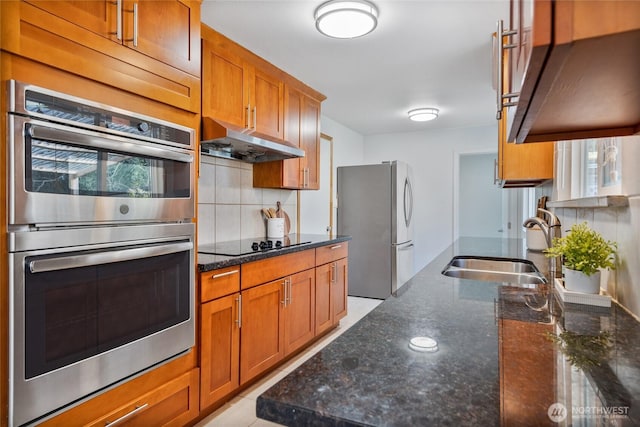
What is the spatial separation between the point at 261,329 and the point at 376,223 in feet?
8.44

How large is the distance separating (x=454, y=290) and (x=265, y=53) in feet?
7.31

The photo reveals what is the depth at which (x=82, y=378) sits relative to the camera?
129cm

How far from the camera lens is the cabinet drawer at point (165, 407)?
1435 millimetres

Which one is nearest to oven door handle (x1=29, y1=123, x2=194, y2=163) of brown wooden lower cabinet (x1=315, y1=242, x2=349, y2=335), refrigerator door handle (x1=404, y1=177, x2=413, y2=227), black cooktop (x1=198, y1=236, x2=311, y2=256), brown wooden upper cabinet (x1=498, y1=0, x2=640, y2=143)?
black cooktop (x1=198, y1=236, x2=311, y2=256)

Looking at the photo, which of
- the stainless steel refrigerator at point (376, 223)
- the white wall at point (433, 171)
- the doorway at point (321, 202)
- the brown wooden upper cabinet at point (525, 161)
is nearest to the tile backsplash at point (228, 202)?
the doorway at point (321, 202)

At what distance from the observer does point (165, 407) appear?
64.3 inches

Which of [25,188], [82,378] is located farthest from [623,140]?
[82,378]

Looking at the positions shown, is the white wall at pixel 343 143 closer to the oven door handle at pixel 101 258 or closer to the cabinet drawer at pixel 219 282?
the cabinet drawer at pixel 219 282

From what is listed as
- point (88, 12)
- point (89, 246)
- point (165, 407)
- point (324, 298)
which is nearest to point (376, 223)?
point (324, 298)

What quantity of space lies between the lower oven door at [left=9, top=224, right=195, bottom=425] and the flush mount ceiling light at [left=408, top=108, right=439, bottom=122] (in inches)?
127

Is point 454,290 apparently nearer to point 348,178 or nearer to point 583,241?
point 583,241

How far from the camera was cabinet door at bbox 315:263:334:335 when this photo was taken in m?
2.98

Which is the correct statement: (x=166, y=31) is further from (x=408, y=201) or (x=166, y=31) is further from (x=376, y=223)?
(x=408, y=201)

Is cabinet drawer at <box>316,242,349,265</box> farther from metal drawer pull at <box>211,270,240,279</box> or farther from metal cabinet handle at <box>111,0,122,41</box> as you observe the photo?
metal cabinet handle at <box>111,0,122,41</box>
